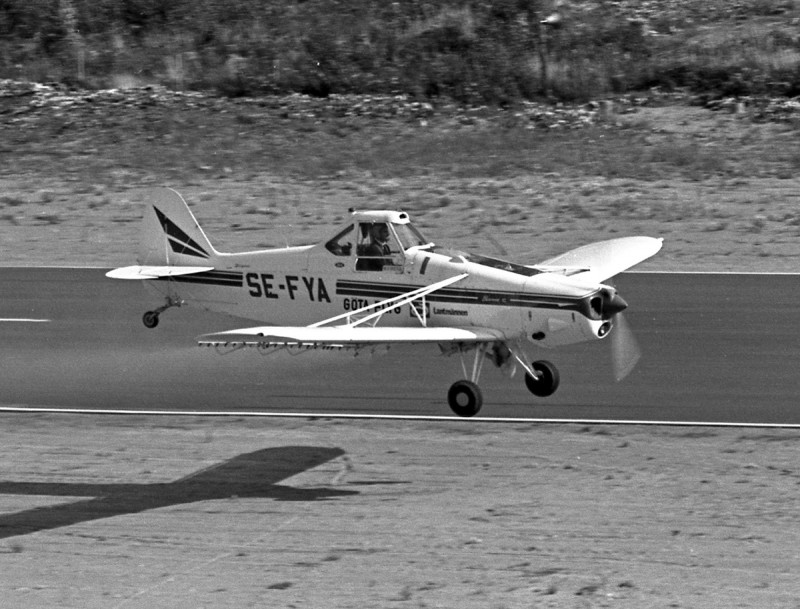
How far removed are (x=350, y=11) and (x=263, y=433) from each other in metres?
31.8

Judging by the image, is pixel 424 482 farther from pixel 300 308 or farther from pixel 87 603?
pixel 87 603

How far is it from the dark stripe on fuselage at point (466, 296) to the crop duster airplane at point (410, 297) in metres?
0.01

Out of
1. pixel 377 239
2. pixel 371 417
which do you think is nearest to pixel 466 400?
pixel 377 239

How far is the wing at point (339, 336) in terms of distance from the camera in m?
16.1

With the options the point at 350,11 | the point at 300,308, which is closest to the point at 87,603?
the point at 300,308

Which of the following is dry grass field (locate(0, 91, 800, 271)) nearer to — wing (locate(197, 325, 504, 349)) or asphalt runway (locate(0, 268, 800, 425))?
asphalt runway (locate(0, 268, 800, 425))

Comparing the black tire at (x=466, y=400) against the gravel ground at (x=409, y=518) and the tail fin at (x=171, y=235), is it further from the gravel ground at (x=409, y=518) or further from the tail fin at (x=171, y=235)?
the tail fin at (x=171, y=235)

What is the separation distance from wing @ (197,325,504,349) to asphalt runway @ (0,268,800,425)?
342 centimetres

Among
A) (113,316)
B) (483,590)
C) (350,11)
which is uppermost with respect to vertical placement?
(350,11)

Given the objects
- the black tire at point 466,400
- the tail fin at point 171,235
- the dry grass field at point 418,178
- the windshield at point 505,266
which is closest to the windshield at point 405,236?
the windshield at point 505,266

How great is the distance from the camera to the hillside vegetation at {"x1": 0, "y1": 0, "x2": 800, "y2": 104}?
44.8m

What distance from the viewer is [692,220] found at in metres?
35.5

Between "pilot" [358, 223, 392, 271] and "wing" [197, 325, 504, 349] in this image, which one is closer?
"wing" [197, 325, 504, 349]

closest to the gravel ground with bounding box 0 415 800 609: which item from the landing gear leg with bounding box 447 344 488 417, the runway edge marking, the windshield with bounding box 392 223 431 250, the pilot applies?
the runway edge marking
